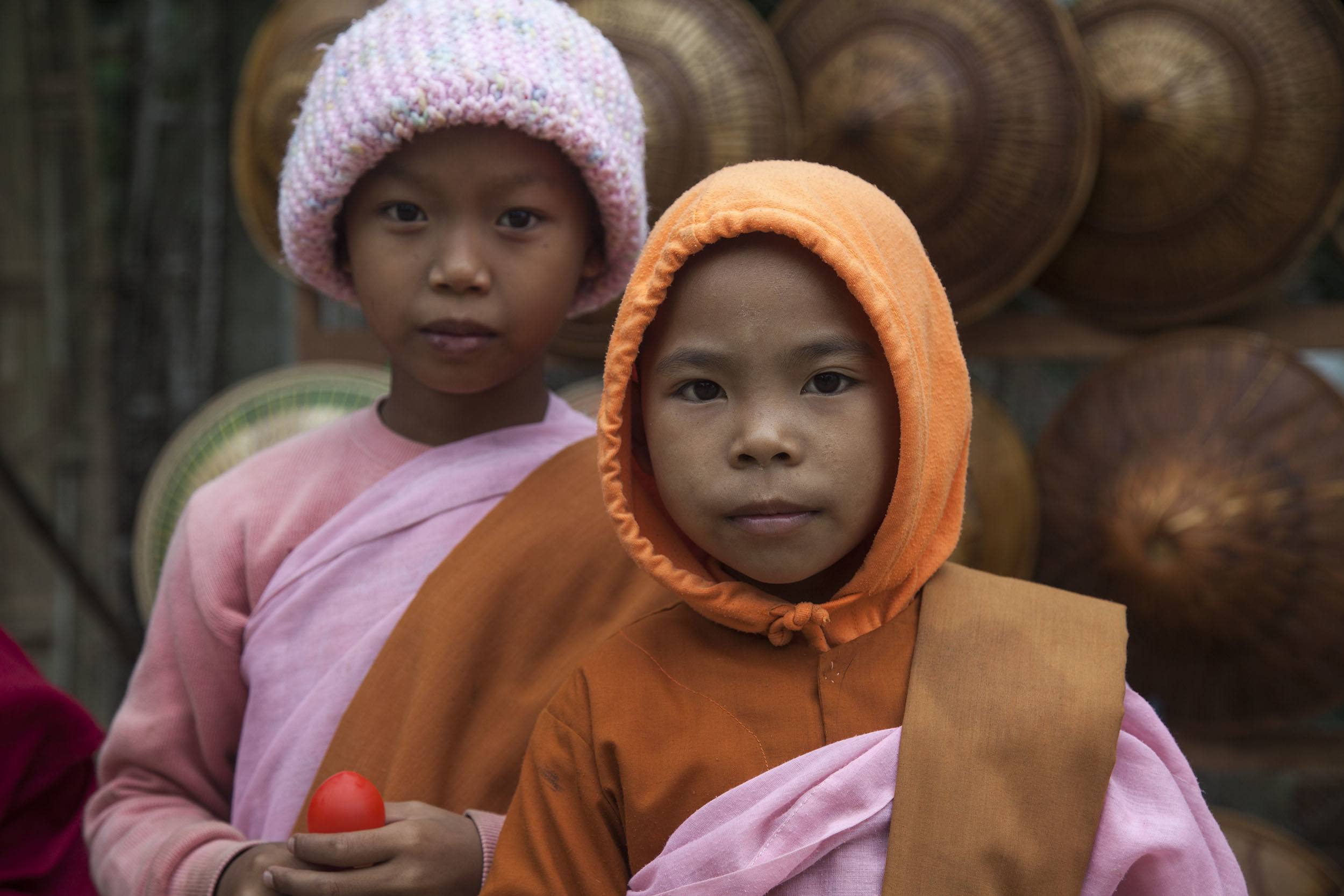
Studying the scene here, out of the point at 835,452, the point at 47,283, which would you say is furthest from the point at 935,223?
Result: the point at 47,283

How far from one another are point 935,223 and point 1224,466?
90cm

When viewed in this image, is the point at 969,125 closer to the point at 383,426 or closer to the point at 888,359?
the point at 383,426

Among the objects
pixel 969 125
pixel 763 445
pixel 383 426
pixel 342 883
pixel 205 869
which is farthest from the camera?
pixel 969 125

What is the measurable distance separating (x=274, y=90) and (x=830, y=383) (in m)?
2.38

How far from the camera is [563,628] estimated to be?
4.78 feet

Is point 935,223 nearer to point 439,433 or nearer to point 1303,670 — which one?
point 1303,670

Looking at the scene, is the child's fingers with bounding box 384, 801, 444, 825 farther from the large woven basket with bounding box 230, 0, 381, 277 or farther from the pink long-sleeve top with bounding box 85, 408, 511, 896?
the large woven basket with bounding box 230, 0, 381, 277

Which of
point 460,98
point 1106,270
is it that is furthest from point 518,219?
point 1106,270

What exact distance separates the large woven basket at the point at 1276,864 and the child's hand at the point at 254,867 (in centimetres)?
231

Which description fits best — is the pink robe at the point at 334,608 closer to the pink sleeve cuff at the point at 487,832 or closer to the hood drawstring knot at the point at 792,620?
the pink sleeve cuff at the point at 487,832

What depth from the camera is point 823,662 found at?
1.19 metres

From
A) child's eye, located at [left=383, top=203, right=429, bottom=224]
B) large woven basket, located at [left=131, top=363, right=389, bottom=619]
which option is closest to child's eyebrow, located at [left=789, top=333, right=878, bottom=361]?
child's eye, located at [left=383, top=203, right=429, bottom=224]

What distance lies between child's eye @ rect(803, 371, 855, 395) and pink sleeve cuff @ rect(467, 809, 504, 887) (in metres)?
0.54

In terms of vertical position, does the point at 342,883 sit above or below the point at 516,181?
below
